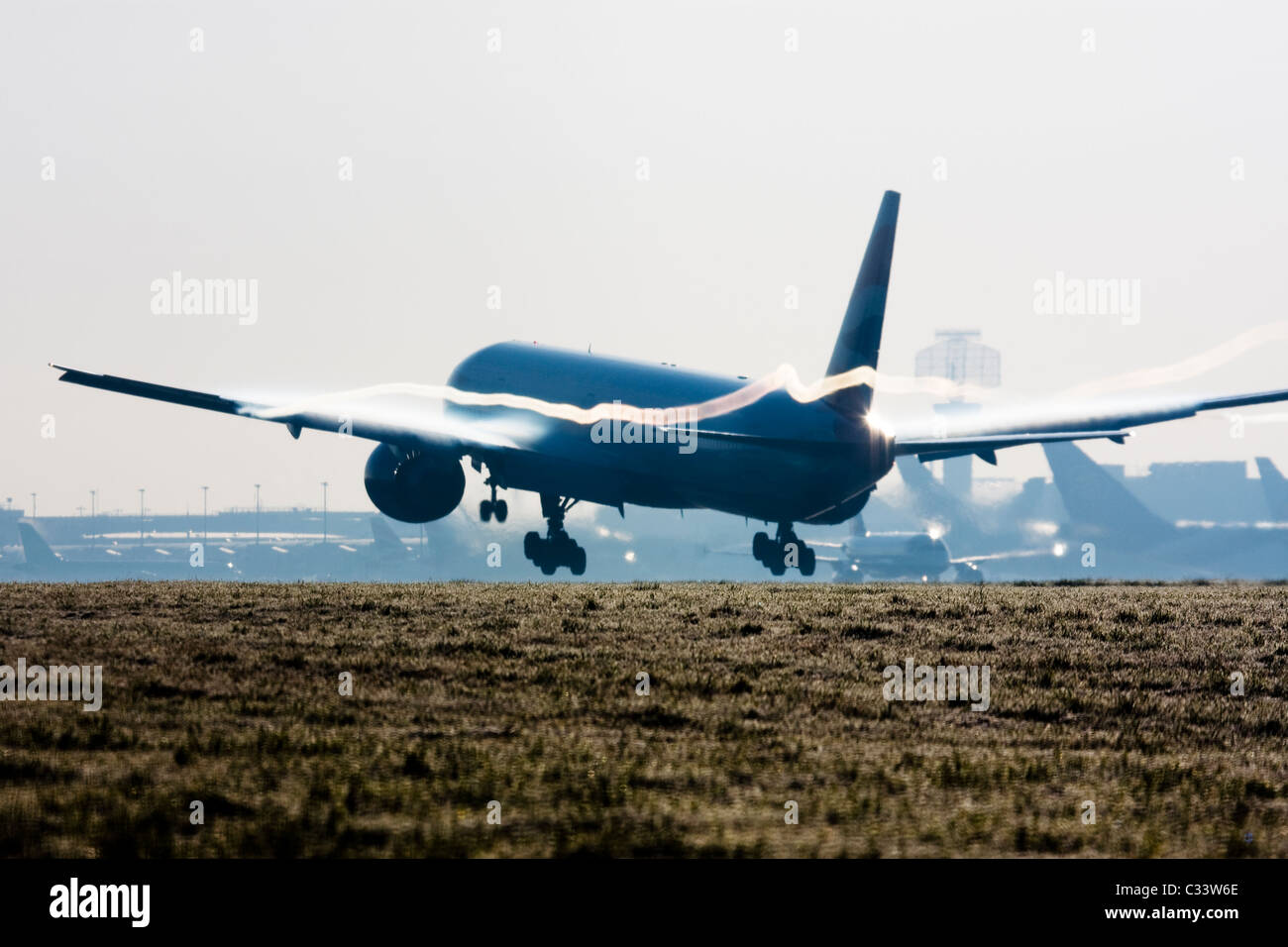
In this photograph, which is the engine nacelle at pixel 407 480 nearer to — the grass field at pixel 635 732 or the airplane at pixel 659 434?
the airplane at pixel 659 434

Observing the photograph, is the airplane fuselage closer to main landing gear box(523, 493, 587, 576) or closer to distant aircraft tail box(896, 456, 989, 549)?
main landing gear box(523, 493, 587, 576)

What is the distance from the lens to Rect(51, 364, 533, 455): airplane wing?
44.2 m

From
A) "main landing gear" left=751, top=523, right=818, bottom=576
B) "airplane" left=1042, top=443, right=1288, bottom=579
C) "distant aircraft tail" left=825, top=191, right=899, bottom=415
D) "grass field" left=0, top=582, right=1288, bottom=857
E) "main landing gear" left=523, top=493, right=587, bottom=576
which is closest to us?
"grass field" left=0, top=582, right=1288, bottom=857

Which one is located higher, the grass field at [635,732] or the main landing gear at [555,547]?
the main landing gear at [555,547]

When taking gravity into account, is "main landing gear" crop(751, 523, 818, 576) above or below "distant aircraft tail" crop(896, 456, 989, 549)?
below

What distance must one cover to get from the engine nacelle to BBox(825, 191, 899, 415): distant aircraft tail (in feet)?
49.5

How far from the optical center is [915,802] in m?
13.1

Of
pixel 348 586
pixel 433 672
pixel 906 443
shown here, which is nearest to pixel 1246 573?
pixel 906 443

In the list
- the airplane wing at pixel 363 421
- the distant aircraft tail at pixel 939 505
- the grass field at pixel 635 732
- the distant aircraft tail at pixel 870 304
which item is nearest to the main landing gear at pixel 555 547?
the airplane wing at pixel 363 421

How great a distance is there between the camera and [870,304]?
57.8m

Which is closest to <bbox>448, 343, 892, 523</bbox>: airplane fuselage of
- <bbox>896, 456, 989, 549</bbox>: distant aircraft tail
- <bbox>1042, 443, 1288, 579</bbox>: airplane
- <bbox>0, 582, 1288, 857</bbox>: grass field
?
<bbox>0, 582, 1288, 857</bbox>: grass field

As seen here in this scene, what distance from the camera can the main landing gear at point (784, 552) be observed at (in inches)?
2371

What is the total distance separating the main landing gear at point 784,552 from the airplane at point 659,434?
11cm
